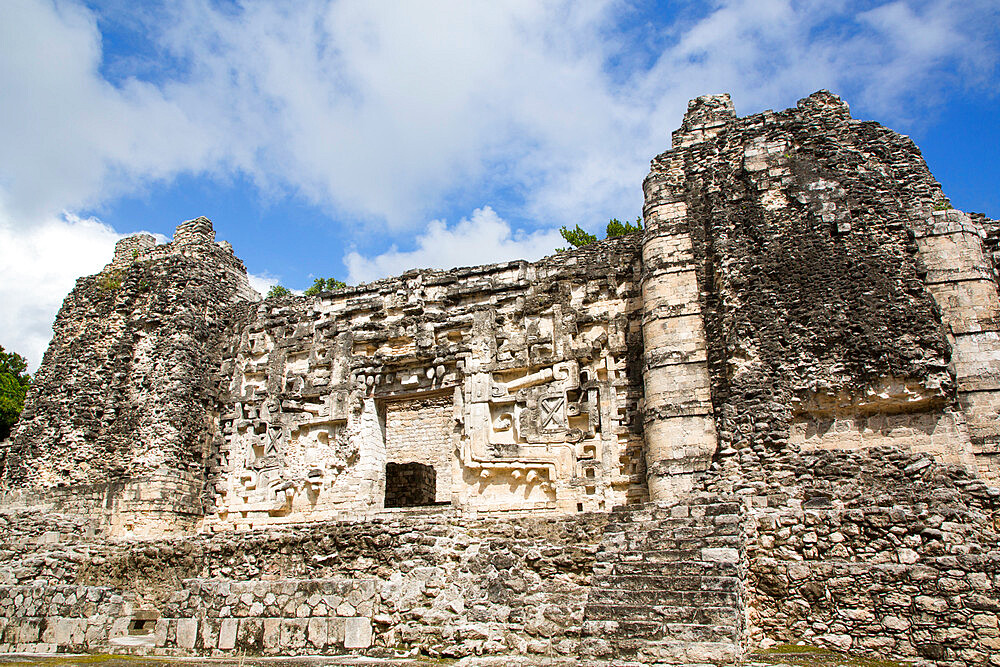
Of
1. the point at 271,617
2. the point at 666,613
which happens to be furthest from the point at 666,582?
the point at 271,617

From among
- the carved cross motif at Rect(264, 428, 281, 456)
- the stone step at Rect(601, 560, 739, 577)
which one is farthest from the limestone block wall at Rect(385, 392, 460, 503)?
the stone step at Rect(601, 560, 739, 577)

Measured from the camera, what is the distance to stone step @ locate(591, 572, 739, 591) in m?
6.38

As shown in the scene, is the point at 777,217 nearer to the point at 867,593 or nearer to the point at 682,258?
the point at 682,258

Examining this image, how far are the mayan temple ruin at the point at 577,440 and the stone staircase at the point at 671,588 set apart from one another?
0.03 metres

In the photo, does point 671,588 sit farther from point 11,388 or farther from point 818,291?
point 11,388

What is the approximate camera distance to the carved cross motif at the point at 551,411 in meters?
10.7

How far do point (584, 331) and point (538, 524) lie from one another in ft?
11.7

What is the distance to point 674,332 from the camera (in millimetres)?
9898

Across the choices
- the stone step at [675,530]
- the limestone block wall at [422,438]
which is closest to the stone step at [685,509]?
the stone step at [675,530]

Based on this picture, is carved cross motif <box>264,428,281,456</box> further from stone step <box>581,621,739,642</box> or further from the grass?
the grass

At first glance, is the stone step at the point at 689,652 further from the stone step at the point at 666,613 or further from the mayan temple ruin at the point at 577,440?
the stone step at the point at 666,613

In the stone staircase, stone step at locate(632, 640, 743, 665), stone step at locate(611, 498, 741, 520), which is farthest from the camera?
stone step at locate(611, 498, 741, 520)

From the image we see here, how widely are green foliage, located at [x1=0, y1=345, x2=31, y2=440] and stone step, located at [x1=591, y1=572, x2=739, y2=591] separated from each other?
15637 mm

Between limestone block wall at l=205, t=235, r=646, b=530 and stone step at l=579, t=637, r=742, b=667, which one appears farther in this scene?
limestone block wall at l=205, t=235, r=646, b=530
